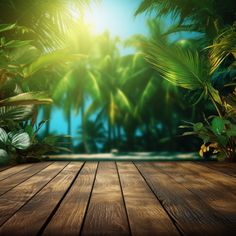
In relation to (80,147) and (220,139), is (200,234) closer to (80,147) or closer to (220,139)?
(220,139)

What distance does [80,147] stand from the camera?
2298 cm

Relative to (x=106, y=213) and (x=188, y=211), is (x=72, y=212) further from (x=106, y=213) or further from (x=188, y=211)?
(x=188, y=211)

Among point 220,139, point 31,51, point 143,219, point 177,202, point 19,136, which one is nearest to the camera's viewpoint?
point 143,219

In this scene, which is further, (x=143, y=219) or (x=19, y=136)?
(x=19, y=136)

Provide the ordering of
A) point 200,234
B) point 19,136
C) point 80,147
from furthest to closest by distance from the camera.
Result: point 80,147, point 19,136, point 200,234

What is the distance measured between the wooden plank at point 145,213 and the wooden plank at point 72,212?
18cm

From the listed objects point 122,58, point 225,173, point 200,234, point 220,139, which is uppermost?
point 122,58

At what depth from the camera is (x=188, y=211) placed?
4.42 ft

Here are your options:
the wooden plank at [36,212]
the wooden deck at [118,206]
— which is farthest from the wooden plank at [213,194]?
the wooden plank at [36,212]

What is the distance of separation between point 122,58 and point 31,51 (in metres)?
15.4

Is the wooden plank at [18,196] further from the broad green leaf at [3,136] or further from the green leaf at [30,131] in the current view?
the green leaf at [30,131]

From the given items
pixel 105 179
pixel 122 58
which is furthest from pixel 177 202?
pixel 122 58

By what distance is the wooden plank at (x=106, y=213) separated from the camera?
1094 mm

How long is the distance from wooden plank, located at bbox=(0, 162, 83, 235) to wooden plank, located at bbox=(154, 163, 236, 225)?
648 millimetres
